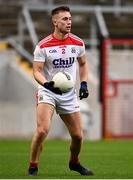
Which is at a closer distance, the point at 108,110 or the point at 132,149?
the point at 132,149

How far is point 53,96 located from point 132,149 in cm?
721

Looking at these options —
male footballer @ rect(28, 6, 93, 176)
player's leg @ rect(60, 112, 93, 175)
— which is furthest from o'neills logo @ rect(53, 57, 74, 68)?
player's leg @ rect(60, 112, 93, 175)

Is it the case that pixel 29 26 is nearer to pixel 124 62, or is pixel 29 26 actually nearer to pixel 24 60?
pixel 24 60

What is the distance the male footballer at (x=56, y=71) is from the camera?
33.8ft

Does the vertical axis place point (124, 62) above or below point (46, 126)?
above

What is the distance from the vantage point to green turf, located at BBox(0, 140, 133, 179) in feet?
35.4

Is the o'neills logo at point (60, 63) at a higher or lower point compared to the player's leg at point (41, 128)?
higher

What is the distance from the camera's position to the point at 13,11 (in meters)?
27.5

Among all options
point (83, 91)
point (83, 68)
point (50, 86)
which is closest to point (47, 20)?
point (83, 68)

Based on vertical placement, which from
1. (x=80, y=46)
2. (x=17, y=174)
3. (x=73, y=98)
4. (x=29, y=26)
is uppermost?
(x=29, y=26)

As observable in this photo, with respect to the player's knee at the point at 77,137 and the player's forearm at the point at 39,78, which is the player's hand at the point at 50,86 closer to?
the player's forearm at the point at 39,78

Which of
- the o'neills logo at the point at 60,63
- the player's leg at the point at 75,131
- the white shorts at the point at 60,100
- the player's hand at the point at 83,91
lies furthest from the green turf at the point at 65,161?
the o'neills logo at the point at 60,63

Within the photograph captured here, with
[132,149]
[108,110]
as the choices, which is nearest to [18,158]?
[132,149]

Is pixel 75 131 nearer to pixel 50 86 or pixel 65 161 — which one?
pixel 50 86
